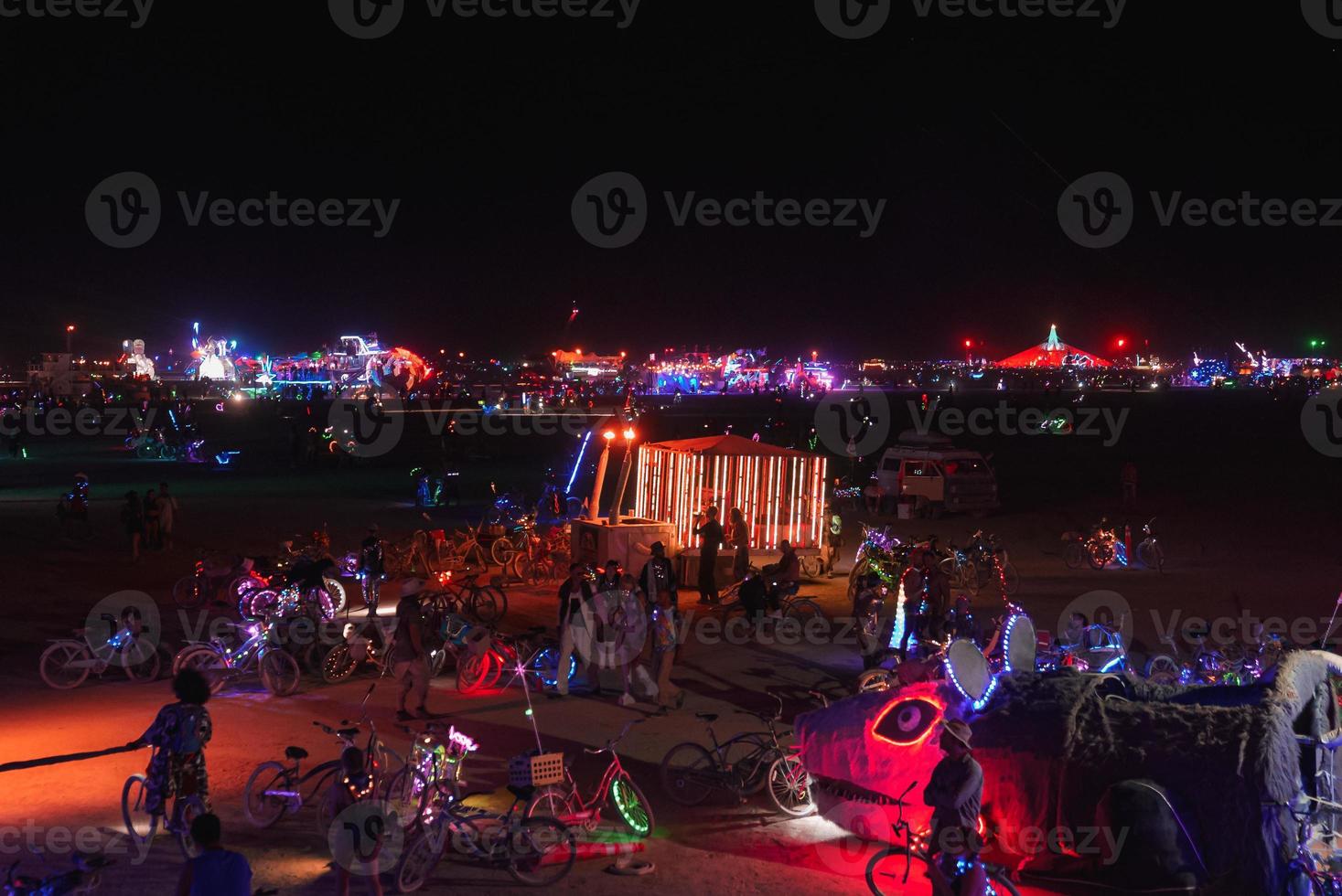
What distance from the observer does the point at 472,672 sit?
39.4ft

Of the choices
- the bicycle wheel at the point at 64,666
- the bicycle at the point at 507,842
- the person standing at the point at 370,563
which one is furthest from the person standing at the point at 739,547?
the bicycle at the point at 507,842

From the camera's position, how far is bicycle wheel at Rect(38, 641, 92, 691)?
39.6 feet

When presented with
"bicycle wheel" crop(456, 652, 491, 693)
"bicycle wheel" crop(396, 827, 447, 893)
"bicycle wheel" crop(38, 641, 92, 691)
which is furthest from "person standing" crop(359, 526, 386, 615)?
"bicycle wheel" crop(396, 827, 447, 893)

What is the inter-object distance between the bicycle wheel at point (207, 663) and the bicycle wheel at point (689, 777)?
5.58m

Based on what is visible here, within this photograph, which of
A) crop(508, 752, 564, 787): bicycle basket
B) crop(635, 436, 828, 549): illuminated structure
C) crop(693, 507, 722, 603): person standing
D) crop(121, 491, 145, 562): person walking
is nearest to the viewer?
crop(508, 752, 564, 787): bicycle basket

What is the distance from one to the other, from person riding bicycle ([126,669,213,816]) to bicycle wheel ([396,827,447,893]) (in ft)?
5.32

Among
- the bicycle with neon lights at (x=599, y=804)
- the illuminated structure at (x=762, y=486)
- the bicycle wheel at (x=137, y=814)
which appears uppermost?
the illuminated structure at (x=762, y=486)

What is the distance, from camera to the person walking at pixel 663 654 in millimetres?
11281

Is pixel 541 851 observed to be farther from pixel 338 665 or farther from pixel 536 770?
pixel 338 665

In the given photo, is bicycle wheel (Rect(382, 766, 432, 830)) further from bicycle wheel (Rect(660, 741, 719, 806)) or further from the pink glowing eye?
the pink glowing eye

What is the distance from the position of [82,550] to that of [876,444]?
31.0 metres

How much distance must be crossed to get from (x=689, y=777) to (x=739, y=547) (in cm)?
902

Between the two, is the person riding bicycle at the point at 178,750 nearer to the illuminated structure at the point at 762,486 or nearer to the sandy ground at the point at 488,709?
the sandy ground at the point at 488,709

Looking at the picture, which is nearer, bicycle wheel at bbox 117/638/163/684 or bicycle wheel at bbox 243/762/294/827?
bicycle wheel at bbox 243/762/294/827
